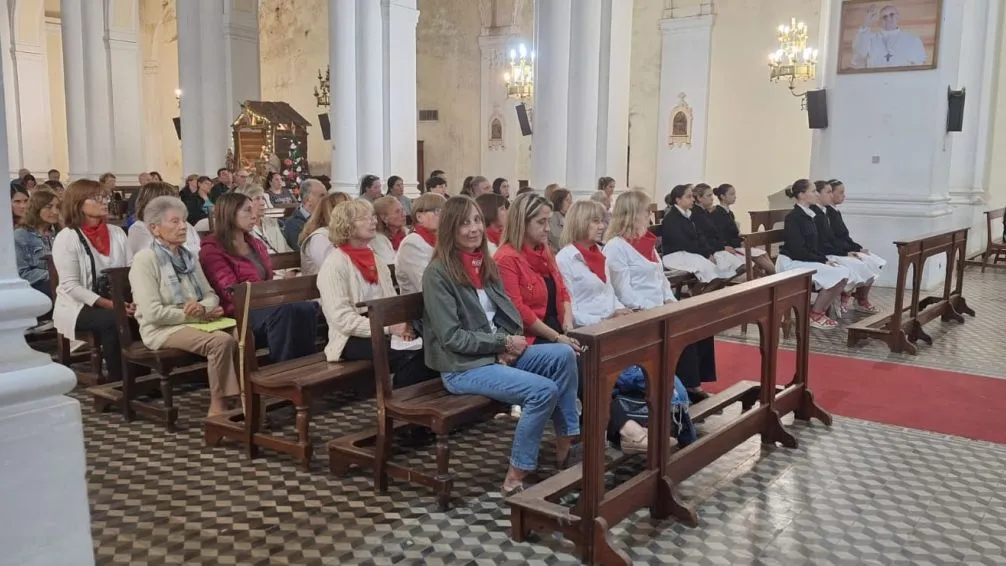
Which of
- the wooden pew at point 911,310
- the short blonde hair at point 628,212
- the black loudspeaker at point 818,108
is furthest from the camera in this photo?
the black loudspeaker at point 818,108

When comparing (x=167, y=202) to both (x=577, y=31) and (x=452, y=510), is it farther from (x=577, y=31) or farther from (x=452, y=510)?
(x=577, y=31)

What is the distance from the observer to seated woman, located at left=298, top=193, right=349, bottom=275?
19.1 ft

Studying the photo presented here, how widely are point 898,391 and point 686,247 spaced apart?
321cm

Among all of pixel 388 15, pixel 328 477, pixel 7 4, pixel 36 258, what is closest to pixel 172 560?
pixel 328 477

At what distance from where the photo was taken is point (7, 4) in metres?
18.2

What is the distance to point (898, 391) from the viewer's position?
5891 millimetres

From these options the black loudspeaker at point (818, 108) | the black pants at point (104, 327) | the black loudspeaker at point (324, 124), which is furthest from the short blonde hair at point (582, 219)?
the black loudspeaker at point (324, 124)

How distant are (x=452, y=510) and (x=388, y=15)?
7790 millimetres

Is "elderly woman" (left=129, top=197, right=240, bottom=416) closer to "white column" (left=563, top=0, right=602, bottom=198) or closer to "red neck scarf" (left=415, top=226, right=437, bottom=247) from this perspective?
"red neck scarf" (left=415, top=226, right=437, bottom=247)

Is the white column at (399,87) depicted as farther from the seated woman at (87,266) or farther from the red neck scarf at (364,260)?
the red neck scarf at (364,260)

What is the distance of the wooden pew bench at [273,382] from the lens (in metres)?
4.18

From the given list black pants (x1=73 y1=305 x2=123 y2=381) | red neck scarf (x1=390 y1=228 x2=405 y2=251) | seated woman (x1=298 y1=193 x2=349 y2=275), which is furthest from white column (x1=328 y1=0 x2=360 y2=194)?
black pants (x1=73 y1=305 x2=123 y2=381)

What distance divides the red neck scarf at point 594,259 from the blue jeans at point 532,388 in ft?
3.52

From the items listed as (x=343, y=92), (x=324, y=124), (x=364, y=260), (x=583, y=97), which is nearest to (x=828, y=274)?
(x=583, y=97)
